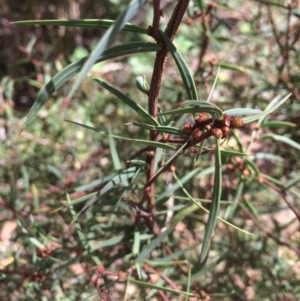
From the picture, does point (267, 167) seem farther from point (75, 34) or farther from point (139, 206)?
point (75, 34)

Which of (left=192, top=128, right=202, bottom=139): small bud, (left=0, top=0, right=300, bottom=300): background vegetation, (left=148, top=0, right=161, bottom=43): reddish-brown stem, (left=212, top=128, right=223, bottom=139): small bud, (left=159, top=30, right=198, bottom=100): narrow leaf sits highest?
(left=148, top=0, right=161, bottom=43): reddish-brown stem

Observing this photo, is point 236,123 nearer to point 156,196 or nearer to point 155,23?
point 155,23

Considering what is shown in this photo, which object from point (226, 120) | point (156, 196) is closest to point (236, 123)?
point (226, 120)

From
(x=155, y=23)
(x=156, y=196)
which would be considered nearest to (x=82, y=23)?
(x=155, y=23)

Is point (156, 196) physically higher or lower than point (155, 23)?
lower

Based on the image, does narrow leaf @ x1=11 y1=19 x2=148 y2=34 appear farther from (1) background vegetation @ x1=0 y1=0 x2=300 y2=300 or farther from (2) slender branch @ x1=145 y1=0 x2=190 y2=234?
(1) background vegetation @ x1=0 y1=0 x2=300 y2=300

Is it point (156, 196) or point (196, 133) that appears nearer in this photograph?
point (196, 133)

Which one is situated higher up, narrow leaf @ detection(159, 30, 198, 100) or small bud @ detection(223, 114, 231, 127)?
narrow leaf @ detection(159, 30, 198, 100)

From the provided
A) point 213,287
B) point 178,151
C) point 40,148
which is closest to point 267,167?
point 213,287

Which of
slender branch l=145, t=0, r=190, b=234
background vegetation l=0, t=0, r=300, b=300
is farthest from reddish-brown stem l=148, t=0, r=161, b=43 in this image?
background vegetation l=0, t=0, r=300, b=300
